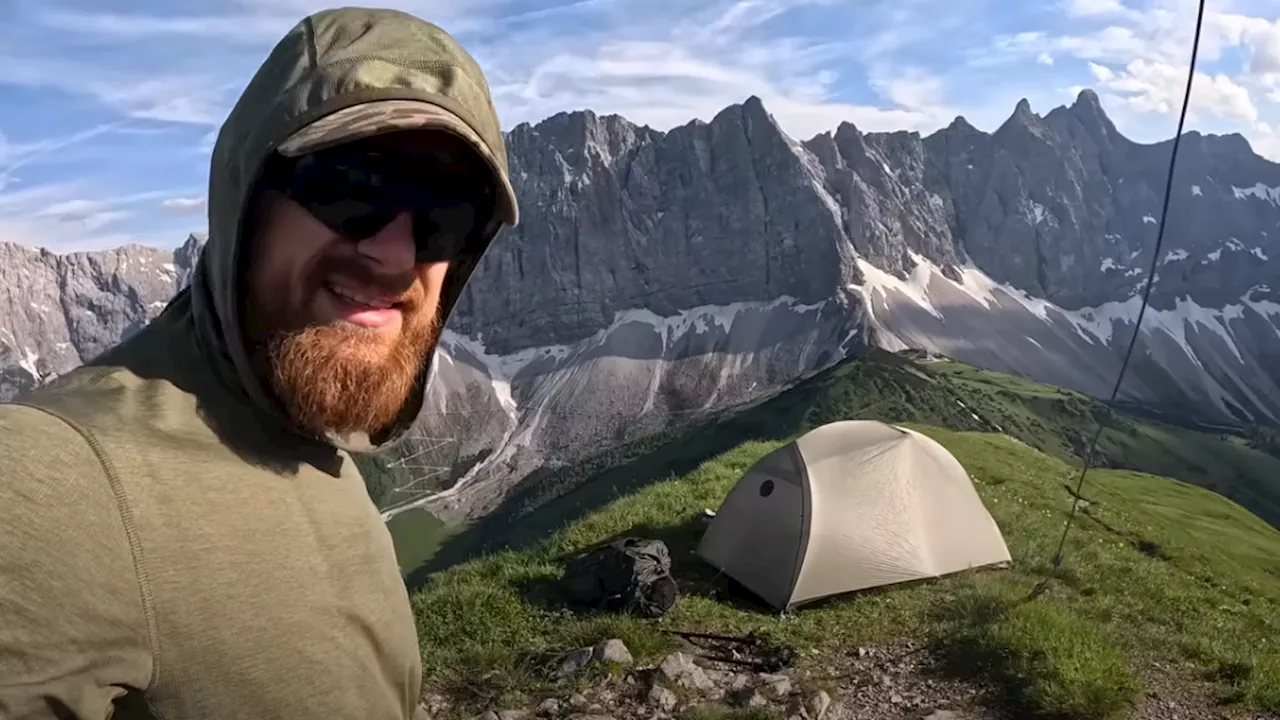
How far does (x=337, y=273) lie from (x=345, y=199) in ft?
0.66

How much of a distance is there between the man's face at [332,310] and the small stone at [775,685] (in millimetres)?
8346

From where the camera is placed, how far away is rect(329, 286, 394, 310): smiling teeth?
2.40m

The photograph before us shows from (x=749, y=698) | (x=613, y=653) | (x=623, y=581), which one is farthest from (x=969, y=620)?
(x=613, y=653)

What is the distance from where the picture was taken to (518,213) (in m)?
2.77

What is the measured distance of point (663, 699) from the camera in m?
9.45

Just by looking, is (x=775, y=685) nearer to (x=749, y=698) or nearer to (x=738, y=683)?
(x=738, y=683)

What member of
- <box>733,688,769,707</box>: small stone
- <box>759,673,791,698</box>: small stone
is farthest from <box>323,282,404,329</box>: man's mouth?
<box>759,673,791,698</box>: small stone

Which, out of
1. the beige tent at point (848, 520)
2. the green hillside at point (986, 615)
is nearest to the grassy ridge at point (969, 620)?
the green hillside at point (986, 615)

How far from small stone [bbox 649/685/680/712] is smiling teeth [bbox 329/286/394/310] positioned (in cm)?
788

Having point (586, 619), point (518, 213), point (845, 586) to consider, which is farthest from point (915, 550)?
point (518, 213)

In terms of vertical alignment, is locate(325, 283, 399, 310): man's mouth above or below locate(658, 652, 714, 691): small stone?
above

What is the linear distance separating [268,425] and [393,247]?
60 centimetres

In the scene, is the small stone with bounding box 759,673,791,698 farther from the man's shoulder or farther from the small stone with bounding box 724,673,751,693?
the man's shoulder

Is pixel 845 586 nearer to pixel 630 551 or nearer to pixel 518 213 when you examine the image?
pixel 630 551
